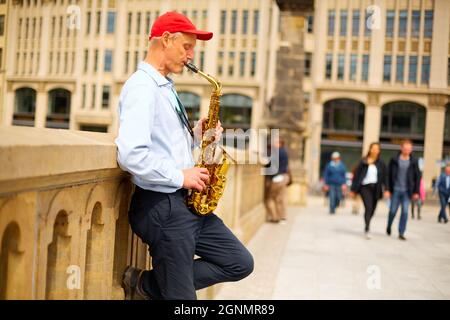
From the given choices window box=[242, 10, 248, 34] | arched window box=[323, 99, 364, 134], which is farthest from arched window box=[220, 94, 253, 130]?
arched window box=[323, 99, 364, 134]

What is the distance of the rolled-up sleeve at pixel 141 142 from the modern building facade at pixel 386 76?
6.04 feet

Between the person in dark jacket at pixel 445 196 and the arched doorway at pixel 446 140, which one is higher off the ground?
the arched doorway at pixel 446 140

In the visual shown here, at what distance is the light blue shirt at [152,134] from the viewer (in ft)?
7.41

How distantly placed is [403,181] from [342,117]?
17.9 meters

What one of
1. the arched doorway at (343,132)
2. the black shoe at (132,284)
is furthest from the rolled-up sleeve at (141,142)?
the arched doorway at (343,132)

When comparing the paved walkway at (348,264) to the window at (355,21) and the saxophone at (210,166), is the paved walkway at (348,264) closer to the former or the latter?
the saxophone at (210,166)

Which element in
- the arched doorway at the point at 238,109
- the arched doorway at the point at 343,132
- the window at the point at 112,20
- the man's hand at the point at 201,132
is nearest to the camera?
the man's hand at the point at 201,132

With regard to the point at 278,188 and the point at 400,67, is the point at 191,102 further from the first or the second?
the point at 400,67

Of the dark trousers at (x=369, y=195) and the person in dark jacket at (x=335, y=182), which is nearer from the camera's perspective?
the dark trousers at (x=369, y=195)

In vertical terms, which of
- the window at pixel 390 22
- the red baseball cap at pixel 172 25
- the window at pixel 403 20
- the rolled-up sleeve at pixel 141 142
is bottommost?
the rolled-up sleeve at pixel 141 142

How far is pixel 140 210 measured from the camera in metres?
2.50

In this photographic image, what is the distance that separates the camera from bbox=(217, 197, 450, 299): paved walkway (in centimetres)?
357

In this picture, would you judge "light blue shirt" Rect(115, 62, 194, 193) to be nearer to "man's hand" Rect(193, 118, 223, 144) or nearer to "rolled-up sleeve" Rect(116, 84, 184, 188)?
"rolled-up sleeve" Rect(116, 84, 184, 188)

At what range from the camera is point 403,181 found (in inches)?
344
